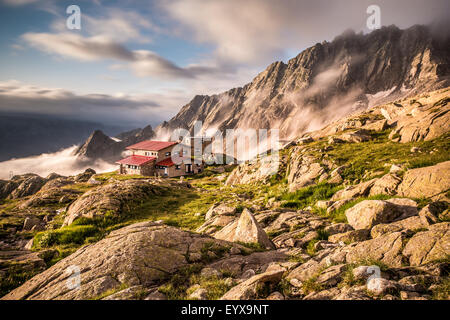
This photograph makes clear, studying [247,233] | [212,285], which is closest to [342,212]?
[247,233]

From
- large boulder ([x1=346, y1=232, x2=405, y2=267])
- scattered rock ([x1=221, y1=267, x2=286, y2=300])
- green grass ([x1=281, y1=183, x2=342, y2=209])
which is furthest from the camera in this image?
green grass ([x1=281, y1=183, x2=342, y2=209])

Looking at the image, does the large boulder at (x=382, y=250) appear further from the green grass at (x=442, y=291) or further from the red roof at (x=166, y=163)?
the red roof at (x=166, y=163)

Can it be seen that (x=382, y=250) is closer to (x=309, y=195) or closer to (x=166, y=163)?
(x=309, y=195)

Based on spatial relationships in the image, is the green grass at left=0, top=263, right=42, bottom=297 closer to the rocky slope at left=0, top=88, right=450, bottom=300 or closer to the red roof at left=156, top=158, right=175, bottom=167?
the rocky slope at left=0, top=88, right=450, bottom=300

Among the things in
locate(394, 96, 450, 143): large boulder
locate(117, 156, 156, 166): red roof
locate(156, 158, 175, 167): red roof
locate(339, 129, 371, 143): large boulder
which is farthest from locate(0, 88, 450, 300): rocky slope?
locate(117, 156, 156, 166): red roof

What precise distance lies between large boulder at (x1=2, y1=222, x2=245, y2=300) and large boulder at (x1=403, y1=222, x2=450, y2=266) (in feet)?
21.5

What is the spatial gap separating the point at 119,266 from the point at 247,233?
20.4ft

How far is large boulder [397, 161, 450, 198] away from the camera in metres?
11.0

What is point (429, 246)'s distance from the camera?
694 centimetres

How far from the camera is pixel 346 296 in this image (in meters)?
5.02

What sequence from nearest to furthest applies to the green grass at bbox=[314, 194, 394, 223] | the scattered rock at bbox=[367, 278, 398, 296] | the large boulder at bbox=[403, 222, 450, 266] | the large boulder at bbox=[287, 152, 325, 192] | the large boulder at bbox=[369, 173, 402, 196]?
the scattered rock at bbox=[367, 278, 398, 296]
the large boulder at bbox=[403, 222, 450, 266]
the green grass at bbox=[314, 194, 394, 223]
the large boulder at bbox=[369, 173, 402, 196]
the large boulder at bbox=[287, 152, 325, 192]

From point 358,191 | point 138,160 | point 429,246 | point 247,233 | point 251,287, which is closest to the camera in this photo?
point 251,287

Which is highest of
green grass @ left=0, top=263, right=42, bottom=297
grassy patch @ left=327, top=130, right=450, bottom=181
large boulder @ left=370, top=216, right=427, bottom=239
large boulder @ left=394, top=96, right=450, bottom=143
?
large boulder @ left=394, top=96, right=450, bottom=143
